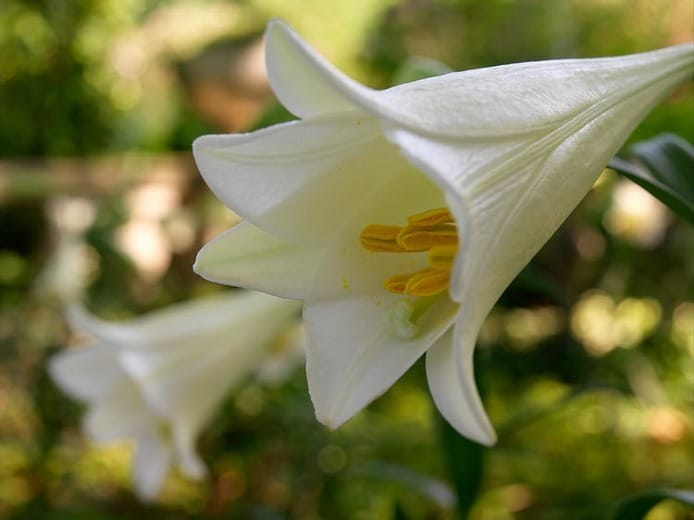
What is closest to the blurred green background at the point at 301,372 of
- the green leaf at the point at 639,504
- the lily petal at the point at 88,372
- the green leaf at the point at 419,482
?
the green leaf at the point at 419,482

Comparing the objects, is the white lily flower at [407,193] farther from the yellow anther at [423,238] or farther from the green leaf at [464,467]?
the green leaf at [464,467]

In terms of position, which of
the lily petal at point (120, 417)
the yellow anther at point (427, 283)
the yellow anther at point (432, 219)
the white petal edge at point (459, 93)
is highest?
the white petal edge at point (459, 93)

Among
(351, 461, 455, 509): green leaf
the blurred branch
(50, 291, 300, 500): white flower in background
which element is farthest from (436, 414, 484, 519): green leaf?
the blurred branch

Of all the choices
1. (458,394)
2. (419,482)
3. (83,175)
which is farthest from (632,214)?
(83,175)

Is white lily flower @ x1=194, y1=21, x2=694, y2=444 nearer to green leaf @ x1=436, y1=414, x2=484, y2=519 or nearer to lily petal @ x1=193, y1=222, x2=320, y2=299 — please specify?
lily petal @ x1=193, y1=222, x2=320, y2=299

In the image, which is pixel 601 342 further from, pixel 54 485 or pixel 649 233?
pixel 54 485

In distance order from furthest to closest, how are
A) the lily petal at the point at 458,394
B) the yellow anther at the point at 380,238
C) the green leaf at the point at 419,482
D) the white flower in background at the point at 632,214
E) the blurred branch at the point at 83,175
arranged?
the blurred branch at the point at 83,175 < the white flower in background at the point at 632,214 < the green leaf at the point at 419,482 < the yellow anther at the point at 380,238 < the lily petal at the point at 458,394

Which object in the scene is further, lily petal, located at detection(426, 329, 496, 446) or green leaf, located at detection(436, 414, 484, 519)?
green leaf, located at detection(436, 414, 484, 519)
